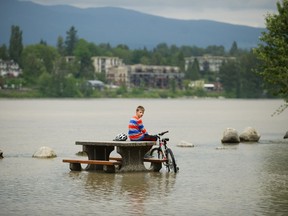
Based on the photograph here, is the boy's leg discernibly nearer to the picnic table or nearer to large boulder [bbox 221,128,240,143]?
the picnic table

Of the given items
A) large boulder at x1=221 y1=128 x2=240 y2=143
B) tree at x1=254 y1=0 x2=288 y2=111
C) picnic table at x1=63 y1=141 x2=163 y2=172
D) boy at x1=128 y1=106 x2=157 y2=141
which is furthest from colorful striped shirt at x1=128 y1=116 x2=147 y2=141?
tree at x1=254 y1=0 x2=288 y2=111

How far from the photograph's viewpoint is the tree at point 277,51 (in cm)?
4458

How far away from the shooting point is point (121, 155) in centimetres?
2703

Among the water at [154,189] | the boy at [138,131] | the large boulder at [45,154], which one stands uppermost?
the boy at [138,131]

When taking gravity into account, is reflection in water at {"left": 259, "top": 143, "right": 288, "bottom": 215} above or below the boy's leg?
below

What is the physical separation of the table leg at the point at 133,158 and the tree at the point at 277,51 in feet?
60.7

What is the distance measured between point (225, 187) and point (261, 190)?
112cm

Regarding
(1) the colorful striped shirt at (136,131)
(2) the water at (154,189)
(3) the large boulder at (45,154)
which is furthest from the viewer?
(3) the large boulder at (45,154)

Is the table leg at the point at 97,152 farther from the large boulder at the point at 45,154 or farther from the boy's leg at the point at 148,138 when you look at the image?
the large boulder at the point at 45,154

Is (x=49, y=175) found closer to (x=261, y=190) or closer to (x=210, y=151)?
(x=261, y=190)

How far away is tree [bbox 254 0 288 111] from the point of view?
4458cm

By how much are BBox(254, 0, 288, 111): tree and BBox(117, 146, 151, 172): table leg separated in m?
18.5

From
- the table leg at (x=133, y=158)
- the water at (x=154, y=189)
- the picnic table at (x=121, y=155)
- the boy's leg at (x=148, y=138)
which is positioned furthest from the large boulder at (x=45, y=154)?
the boy's leg at (x=148, y=138)

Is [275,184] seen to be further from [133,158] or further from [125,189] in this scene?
[133,158]
